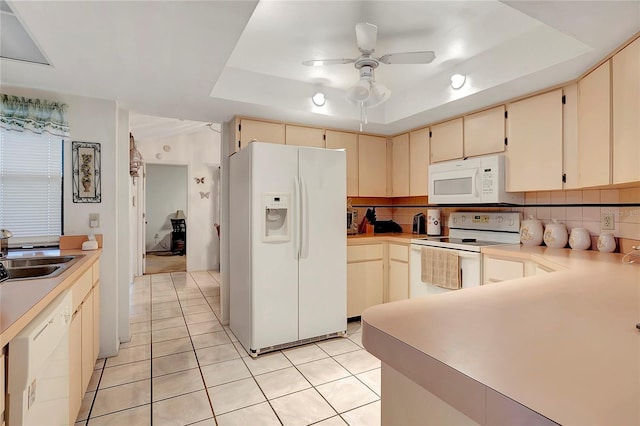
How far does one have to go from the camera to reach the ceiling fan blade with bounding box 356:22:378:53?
1.82 meters

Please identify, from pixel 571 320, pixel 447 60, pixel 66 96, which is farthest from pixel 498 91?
pixel 66 96

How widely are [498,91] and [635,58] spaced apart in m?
0.91

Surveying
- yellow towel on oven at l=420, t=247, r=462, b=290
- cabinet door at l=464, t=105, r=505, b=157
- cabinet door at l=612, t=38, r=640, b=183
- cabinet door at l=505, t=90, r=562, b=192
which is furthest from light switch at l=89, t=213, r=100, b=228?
cabinet door at l=612, t=38, r=640, b=183

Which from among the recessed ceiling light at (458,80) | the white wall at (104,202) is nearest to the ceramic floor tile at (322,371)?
the white wall at (104,202)

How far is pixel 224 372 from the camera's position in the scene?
240 cm

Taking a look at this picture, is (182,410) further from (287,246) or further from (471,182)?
(471,182)

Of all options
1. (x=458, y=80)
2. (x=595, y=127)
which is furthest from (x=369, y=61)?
(x=595, y=127)

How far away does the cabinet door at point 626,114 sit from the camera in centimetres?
165

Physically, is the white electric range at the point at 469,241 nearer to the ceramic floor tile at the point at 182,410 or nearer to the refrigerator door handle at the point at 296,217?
the refrigerator door handle at the point at 296,217

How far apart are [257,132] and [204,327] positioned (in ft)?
6.70

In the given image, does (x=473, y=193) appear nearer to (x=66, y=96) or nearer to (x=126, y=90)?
(x=126, y=90)

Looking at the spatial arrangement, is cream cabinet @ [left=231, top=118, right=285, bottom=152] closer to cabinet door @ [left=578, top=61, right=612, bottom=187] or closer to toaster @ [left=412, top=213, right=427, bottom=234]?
toaster @ [left=412, top=213, right=427, bottom=234]

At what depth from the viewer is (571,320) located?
0.83 meters

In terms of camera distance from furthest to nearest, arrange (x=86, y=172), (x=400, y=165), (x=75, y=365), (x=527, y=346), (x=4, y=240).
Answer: (x=400, y=165)
(x=86, y=172)
(x=4, y=240)
(x=75, y=365)
(x=527, y=346)
